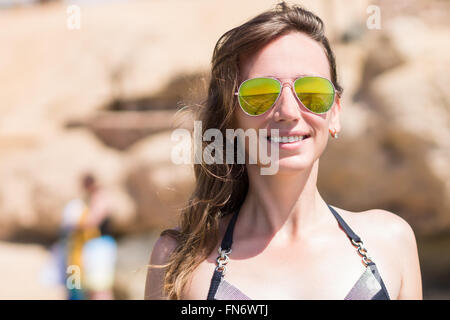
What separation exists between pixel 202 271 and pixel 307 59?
28.4 inches

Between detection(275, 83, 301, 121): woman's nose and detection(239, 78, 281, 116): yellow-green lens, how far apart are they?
2 cm

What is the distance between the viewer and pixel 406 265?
1578 millimetres

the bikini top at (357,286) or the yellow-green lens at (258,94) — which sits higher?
the yellow-green lens at (258,94)

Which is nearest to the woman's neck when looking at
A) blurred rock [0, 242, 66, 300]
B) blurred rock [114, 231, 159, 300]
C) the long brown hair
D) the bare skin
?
the bare skin

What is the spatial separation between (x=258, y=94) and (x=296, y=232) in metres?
0.46

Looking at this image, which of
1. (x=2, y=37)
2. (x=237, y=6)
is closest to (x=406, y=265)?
(x=237, y=6)

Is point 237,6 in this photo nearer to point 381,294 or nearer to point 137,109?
point 137,109

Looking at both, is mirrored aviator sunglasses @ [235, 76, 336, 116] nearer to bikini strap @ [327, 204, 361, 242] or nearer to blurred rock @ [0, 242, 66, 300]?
bikini strap @ [327, 204, 361, 242]

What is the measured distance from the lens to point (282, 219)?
165 centimetres

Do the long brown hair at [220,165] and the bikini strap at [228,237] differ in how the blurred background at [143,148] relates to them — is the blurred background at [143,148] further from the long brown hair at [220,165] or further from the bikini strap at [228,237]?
the bikini strap at [228,237]

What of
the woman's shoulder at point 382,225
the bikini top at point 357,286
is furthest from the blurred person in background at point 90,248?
the woman's shoulder at point 382,225

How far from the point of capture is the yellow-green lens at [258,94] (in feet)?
5.00

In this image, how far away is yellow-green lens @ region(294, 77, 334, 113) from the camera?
1.52 m

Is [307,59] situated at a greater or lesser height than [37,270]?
greater
